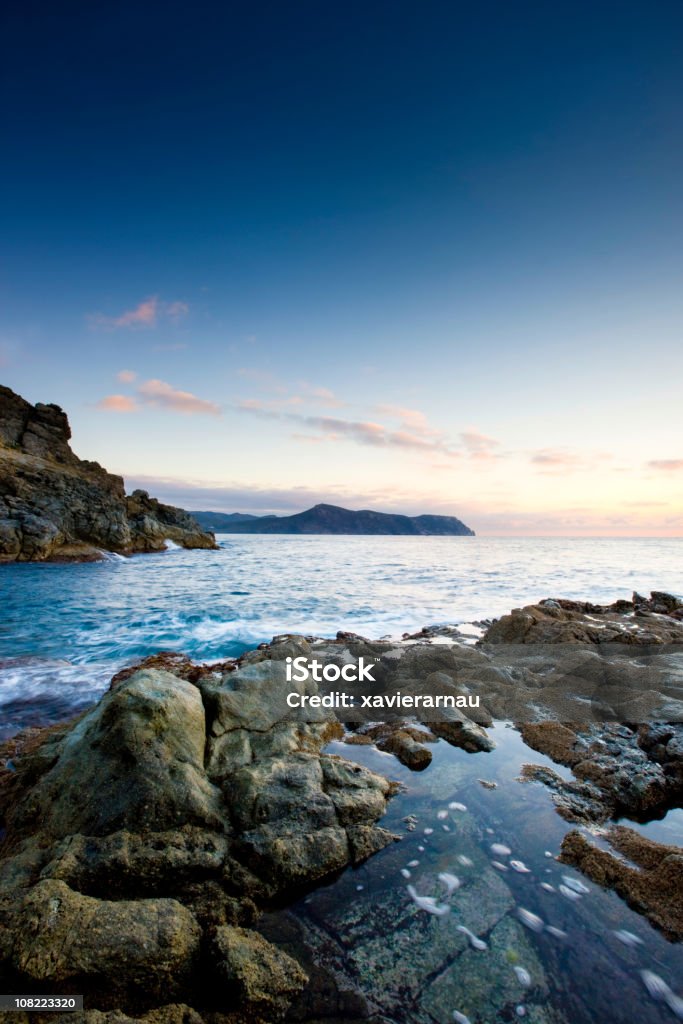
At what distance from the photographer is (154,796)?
436 cm

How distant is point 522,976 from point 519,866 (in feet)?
3.83

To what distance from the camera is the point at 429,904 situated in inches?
159

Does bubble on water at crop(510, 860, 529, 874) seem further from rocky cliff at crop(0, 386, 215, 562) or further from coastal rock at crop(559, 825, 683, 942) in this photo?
rocky cliff at crop(0, 386, 215, 562)

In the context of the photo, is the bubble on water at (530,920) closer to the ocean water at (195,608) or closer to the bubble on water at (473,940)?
the bubble on water at (473,940)

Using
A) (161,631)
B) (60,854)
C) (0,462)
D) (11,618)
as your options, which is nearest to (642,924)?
(60,854)

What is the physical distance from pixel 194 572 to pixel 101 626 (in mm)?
21546

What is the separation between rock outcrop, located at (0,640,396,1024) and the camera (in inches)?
118

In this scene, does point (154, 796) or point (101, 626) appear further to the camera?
point (101, 626)

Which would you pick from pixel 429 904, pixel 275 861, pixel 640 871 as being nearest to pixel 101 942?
pixel 275 861

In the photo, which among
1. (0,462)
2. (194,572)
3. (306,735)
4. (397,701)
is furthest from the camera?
(0,462)

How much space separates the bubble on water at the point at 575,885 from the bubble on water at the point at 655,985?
74 cm

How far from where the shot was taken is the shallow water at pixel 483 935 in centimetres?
321

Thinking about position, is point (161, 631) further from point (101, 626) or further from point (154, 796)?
point (154, 796)

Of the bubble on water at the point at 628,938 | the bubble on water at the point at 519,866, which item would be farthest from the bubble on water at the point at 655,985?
the bubble on water at the point at 519,866
